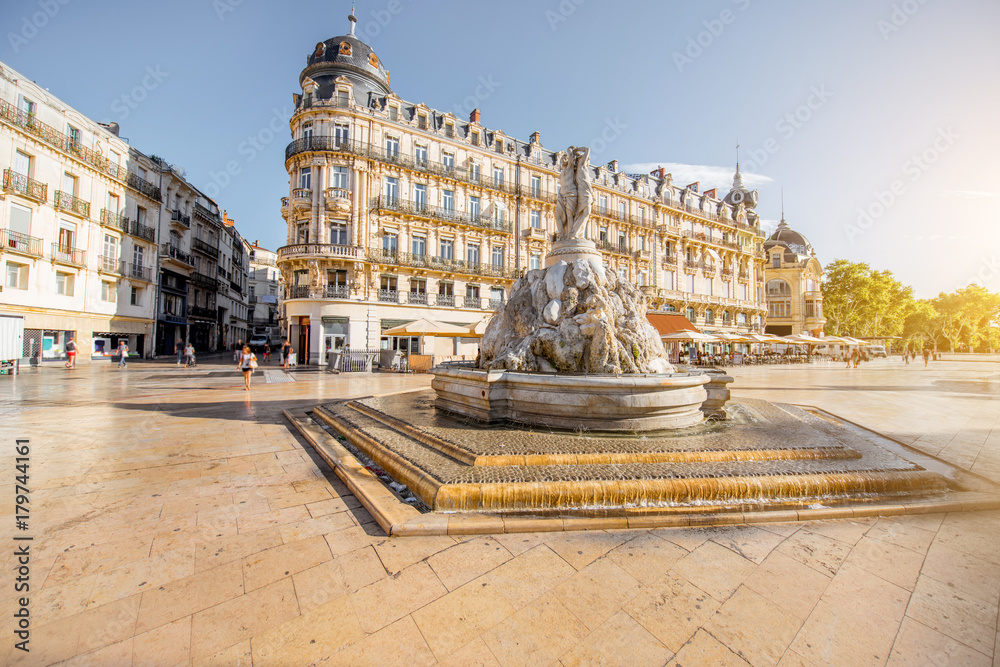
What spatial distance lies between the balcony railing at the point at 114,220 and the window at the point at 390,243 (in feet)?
52.2

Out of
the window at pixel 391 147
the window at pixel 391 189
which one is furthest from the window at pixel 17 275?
the window at pixel 391 147

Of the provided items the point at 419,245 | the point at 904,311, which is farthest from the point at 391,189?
the point at 904,311

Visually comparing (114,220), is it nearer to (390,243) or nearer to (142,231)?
(142,231)

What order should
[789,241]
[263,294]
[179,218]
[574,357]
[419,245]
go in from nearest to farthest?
1. [574,357]
2. [419,245]
3. [179,218]
4. [789,241]
5. [263,294]

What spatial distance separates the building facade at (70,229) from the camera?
62.0ft

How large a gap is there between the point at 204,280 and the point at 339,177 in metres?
19.3

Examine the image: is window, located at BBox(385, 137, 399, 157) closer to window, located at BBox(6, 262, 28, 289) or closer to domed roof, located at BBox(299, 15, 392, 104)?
domed roof, located at BBox(299, 15, 392, 104)

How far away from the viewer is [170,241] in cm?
2959

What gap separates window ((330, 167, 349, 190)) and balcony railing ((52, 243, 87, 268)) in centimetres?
1395

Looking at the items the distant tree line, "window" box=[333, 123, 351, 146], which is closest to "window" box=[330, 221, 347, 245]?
Answer: "window" box=[333, 123, 351, 146]

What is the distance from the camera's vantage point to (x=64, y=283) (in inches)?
839

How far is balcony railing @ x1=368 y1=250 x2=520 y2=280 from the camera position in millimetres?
26094

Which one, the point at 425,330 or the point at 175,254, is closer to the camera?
the point at 425,330

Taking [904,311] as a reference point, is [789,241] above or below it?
above
